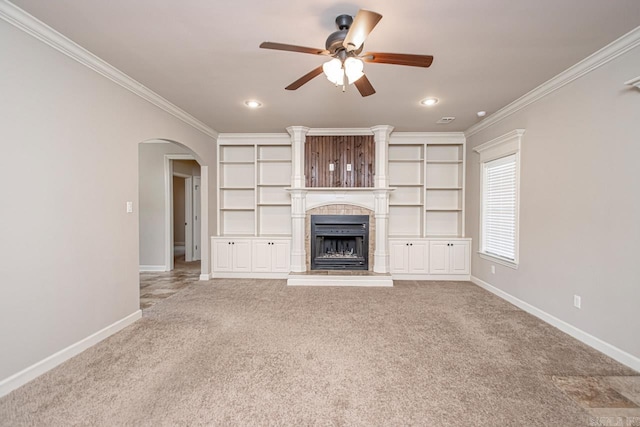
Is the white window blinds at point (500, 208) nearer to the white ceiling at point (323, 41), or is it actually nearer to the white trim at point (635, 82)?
the white ceiling at point (323, 41)

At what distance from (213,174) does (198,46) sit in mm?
3193

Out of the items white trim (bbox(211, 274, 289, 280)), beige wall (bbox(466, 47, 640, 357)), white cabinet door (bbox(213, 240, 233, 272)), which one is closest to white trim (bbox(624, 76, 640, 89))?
beige wall (bbox(466, 47, 640, 357))

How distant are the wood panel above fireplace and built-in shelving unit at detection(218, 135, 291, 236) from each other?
583 millimetres

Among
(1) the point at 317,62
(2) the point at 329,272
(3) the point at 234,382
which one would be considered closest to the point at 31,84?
(1) the point at 317,62

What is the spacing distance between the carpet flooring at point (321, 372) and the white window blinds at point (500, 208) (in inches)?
40.2

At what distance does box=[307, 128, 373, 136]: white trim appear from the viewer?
520 centimetres

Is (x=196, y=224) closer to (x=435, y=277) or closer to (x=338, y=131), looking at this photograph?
(x=338, y=131)

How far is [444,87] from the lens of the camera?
10.9ft

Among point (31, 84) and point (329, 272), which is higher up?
point (31, 84)

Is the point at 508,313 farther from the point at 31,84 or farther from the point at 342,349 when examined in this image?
the point at 31,84

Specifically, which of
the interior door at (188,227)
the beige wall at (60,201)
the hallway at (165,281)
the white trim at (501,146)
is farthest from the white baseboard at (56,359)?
the white trim at (501,146)

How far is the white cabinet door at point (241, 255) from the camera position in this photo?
17.6 feet

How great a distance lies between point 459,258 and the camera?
17.0 ft

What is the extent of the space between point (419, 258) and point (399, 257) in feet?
1.18
